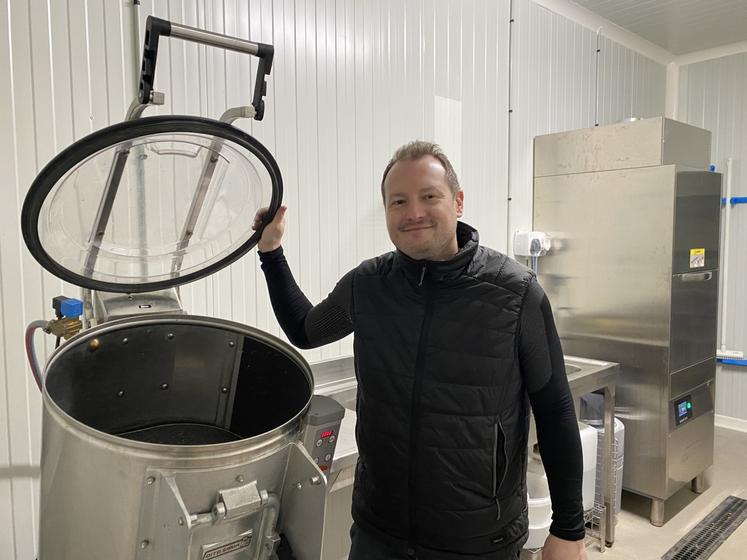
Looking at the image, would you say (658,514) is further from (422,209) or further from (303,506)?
(303,506)

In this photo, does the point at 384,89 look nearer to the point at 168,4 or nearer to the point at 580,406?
the point at 168,4

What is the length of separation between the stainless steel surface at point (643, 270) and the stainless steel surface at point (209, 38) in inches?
93.6

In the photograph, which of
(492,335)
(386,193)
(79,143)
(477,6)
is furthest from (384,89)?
(79,143)

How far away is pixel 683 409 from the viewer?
2.89 meters

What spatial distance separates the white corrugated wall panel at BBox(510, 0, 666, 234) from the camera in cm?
294

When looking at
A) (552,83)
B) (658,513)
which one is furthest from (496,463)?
(552,83)

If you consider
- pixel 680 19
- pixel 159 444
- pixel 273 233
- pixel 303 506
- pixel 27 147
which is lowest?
pixel 303 506

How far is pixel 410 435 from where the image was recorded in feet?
3.97

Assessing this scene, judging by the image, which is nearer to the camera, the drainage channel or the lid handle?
the lid handle

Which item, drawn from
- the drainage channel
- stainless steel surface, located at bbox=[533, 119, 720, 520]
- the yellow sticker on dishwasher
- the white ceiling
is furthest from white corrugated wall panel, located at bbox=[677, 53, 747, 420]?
the yellow sticker on dishwasher

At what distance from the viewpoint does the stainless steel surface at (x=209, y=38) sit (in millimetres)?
795

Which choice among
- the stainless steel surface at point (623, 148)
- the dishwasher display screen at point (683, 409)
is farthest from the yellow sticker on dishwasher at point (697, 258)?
the dishwasher display screen at point (683, 409)

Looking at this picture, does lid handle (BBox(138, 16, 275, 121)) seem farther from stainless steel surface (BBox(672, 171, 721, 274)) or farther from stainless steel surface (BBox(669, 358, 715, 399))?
stainless steel surface (BBox(669, 358, 715, 399))

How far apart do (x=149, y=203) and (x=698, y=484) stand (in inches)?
130
